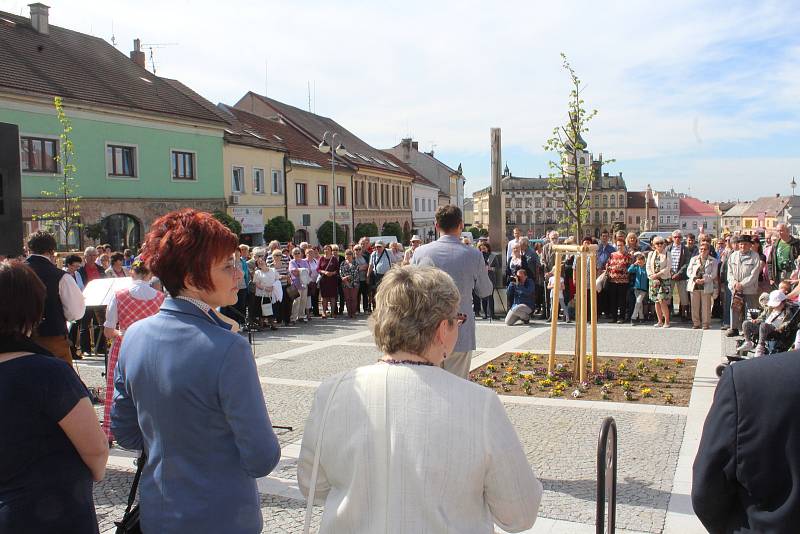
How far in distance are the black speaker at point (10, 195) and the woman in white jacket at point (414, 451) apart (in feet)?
16.2

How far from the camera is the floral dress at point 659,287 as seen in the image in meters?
14.9

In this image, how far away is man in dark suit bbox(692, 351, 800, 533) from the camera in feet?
6.19

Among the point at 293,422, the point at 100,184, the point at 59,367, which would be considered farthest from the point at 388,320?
the point at 100,184

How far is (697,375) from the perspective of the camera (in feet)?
32.1

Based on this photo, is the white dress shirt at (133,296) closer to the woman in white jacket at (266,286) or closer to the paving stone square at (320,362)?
the paving stone square at (320,362)

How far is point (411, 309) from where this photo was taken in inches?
95.7

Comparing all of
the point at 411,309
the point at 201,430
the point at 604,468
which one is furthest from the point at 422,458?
the point at 604,468

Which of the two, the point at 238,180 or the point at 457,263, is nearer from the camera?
the point at 457,263

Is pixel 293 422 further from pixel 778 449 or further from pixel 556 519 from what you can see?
pixel 778 449

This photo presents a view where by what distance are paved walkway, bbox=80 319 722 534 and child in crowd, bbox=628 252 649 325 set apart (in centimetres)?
260

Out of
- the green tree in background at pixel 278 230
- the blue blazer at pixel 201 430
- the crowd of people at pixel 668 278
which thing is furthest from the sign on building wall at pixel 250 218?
the blue blazer at pixel 201 430

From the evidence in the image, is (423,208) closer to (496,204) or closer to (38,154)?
(38,154)

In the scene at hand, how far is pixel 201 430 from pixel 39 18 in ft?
104

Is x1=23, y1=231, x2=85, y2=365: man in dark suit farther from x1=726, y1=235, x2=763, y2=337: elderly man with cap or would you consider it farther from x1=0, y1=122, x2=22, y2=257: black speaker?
x1=726, y1=235, x2=763, y2=337: elderly man with cap
